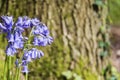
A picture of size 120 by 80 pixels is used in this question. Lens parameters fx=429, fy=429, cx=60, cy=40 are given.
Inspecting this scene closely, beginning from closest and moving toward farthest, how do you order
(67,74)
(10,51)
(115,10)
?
(10,51) < (67,74) < (115,10)

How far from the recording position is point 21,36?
242 centimetres

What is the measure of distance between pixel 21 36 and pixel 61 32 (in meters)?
1.63

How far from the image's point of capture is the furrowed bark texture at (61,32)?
396 cm

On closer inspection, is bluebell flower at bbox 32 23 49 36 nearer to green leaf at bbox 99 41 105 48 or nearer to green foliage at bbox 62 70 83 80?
green foliage at bbox 62 70 83 80

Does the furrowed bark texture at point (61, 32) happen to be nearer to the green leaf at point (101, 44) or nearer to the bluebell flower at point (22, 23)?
the green leaf at point (101, 44)

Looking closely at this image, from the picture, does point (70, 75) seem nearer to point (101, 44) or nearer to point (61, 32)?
point (61, 32)

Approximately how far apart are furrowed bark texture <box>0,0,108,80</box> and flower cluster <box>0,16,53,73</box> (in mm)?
1401

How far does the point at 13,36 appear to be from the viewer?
2.38 meters

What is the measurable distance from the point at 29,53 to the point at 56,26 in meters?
1.56

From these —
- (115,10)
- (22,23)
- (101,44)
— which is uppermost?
(22,23)

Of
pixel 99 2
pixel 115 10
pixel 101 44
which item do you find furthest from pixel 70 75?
pixel 115 10

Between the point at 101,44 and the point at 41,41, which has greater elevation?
the point at 41,41

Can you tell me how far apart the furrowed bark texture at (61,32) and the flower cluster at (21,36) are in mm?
1401

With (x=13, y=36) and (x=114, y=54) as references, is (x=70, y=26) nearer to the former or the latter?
(x=13, y=36)
